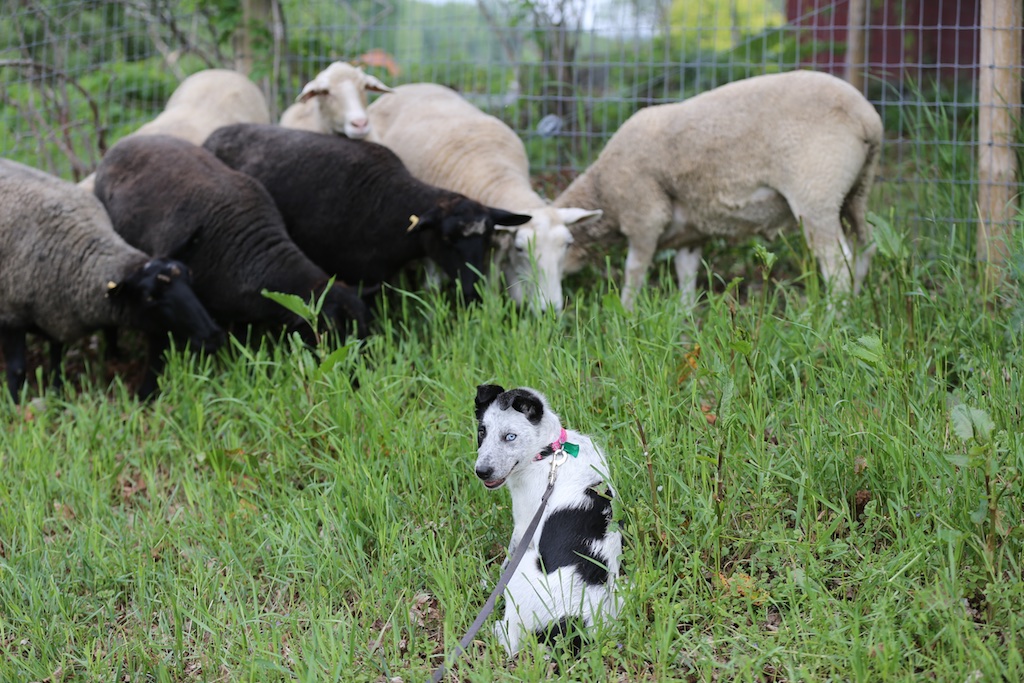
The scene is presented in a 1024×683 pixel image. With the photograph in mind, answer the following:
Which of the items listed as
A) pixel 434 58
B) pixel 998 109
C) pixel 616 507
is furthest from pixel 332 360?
pixel 434 58

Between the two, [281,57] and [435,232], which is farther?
[281,57]

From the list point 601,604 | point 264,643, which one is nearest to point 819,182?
point 601,604

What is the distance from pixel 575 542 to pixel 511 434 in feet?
1.33

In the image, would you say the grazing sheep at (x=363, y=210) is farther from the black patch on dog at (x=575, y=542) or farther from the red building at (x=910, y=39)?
the red building at (x=910, y=39)

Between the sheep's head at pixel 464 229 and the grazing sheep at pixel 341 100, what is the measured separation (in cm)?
115

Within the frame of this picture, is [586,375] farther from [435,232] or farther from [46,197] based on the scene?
[46,197]

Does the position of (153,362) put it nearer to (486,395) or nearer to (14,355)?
(14,355)

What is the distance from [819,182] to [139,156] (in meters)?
4.39

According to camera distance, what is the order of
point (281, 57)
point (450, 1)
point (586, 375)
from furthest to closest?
point (450, 1) → point (281, 57) → point (586, 375)

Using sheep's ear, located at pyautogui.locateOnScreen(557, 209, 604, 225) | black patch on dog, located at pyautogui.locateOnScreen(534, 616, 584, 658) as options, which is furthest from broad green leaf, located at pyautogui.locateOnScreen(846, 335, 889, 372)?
sheep's ear, located at pyautogui.locateOnScreen(557, 209, 604, 225)

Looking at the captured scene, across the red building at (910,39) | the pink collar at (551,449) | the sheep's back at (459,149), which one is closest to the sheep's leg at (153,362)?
the sheep's back at (459,149)

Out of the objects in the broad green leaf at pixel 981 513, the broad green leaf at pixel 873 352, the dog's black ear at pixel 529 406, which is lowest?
the broad green leaf at pixel 981 513

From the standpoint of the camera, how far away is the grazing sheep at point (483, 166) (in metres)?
6.26

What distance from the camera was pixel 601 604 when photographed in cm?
324
